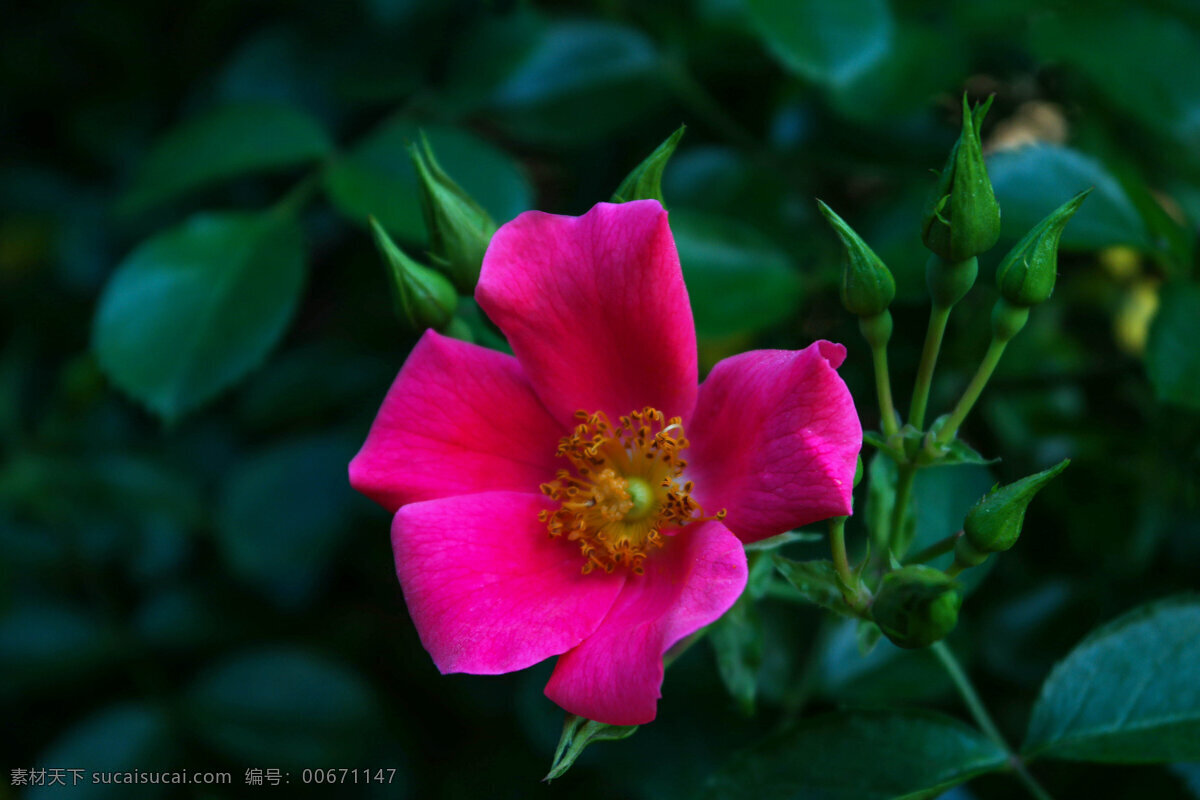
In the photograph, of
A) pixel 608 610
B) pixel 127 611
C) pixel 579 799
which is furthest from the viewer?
pixel 127 611

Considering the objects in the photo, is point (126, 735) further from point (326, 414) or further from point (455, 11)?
point (455, 11)

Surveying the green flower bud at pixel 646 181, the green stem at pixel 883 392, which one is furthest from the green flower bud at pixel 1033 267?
the green flower bud at pixel 646 181

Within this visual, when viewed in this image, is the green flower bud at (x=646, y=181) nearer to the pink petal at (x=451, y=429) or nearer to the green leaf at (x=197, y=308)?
the pink petal at (x=451, y=429)

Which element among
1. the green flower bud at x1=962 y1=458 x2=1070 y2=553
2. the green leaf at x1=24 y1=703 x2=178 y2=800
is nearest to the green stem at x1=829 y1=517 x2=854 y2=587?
the green flower bud at x1=962 y1=458 x2=1070 y2=553

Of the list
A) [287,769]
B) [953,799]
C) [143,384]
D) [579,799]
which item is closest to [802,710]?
[953,799]

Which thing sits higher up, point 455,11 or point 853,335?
point 455,11

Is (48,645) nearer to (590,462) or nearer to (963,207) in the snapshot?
(590,462)

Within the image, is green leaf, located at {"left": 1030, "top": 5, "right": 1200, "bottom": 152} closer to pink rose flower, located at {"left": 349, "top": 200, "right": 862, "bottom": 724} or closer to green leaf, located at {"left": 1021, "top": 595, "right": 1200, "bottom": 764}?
green leaf, located at {"left": 1021, "top": 595, "right": 1200, "bottom": 764}
